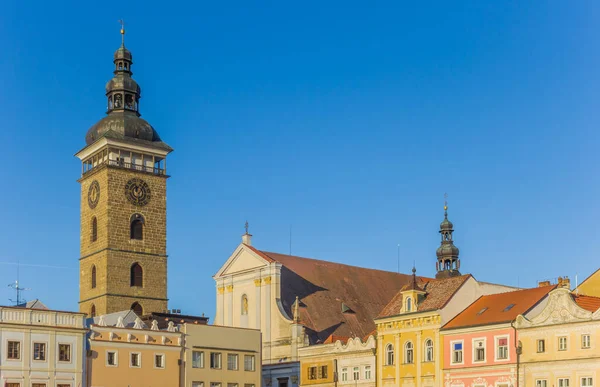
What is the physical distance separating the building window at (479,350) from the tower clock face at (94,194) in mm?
46665

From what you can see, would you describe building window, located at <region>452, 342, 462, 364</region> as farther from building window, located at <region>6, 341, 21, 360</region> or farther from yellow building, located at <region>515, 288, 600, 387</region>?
building window, located at <region>6, 341, 21, 360</region>

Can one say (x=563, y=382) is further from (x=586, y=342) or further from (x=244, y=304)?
(x=244, y=304)

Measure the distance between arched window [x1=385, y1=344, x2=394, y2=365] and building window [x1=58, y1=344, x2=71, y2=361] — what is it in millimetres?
22406

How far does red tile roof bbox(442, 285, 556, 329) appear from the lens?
218ft

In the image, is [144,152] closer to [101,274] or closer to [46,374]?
[101,274]

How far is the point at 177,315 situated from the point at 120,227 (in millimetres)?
14210

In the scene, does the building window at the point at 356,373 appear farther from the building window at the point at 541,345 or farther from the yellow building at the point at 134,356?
the building window at the point at 541,345

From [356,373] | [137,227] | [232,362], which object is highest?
[137,227]

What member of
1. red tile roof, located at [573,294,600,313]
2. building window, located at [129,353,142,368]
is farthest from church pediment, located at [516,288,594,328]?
building window, located at [129,353,142,368]

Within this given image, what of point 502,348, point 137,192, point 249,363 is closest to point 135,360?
point 249,363

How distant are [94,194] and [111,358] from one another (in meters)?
36.1

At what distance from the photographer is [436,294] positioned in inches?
2896

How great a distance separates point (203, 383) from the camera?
7412 cm

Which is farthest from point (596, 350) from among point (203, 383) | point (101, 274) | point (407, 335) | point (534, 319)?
point (101, 274)
